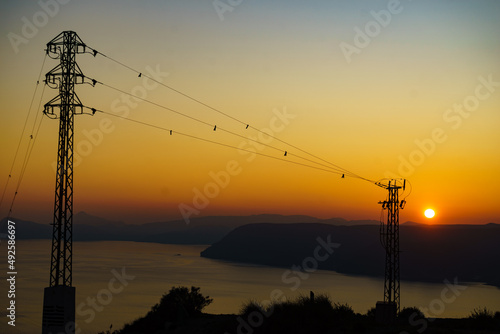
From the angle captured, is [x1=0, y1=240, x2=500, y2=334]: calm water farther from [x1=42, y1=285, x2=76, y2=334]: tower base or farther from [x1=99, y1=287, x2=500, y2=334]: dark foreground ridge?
[x1=99, y1=287, x2=500, y2=334]: dark foreground ridge

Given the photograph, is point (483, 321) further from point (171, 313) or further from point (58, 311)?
point (58, 311)

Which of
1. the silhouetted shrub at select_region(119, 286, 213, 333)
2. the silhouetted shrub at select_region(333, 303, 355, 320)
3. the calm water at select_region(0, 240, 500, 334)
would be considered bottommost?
the calm water at select_region(0, 240, 500, 334)

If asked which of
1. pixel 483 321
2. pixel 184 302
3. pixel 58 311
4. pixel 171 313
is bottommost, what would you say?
pixel 171 313

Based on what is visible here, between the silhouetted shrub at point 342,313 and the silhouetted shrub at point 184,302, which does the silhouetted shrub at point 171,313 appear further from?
the silhouetted shrub at point 342,313

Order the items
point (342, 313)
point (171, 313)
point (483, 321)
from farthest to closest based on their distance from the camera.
Result: point (171, 313) → point (342, 313) → point (483, 321)

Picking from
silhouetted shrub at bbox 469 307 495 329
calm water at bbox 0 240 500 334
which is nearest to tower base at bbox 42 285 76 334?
silhouetted shrub at bbox 469 307 495 329

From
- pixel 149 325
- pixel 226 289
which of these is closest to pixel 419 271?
pixel 226 289

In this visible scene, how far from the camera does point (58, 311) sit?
2606 cm

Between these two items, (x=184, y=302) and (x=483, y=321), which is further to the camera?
(x=184, y=302)

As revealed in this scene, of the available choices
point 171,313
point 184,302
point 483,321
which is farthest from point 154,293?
point 483,321

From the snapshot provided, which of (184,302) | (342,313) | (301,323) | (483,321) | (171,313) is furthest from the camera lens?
(184,302)

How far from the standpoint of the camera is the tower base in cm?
2559

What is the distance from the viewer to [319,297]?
22906mm

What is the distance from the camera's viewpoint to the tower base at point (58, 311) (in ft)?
84.0
